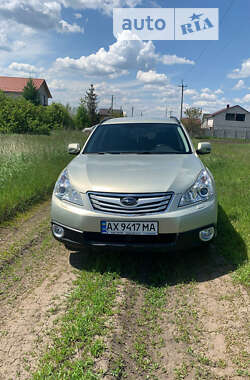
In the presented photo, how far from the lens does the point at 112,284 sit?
8.95ft

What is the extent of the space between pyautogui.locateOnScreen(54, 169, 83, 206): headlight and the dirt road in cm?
77

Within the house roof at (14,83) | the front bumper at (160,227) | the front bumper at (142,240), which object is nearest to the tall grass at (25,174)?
the front bumper at (160,227)

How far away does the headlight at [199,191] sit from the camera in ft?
9.28

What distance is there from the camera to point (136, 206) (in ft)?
8.95

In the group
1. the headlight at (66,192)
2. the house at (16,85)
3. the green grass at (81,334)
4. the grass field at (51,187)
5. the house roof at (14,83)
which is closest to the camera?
the green grass at (81,334)

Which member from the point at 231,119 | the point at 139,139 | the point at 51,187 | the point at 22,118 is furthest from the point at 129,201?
the point at 231,119

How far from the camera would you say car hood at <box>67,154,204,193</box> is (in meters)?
2.81

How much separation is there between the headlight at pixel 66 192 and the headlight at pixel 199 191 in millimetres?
1062

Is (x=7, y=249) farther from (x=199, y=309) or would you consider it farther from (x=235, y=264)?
(x=235, y=264)

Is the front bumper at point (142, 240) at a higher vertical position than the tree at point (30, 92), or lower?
lower

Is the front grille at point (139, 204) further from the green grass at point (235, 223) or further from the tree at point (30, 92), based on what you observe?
the tree at point (30, 92)

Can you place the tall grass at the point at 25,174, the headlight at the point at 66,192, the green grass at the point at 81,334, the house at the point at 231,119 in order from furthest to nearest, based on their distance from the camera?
the house at the point at 231,119, the tall grass at the point at 25,174, the headlight at the point at 66,192, the green grass at the point at 81,334

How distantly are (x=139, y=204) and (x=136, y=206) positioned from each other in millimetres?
35

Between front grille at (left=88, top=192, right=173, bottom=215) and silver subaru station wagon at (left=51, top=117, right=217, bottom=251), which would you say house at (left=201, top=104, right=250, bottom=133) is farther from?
front grille at (left=88, top=192, right=173, bottom=215)
